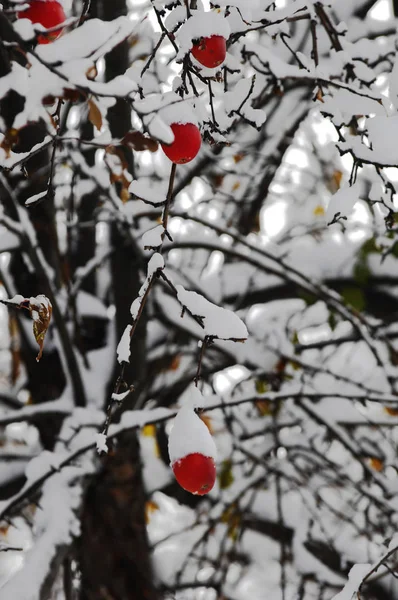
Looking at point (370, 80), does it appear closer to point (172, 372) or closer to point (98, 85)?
point (98, 85)

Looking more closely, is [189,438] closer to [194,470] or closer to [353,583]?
[194,470]

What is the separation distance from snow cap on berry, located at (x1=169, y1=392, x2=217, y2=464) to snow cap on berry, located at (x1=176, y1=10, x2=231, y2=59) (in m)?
0.61

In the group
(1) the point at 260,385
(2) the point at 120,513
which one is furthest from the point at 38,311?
(2) the point at 120,513

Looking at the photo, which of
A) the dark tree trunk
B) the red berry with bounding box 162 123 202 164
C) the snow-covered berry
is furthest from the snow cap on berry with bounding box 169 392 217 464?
the dark tree trunk

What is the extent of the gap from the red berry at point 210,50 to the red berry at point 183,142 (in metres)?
0.11

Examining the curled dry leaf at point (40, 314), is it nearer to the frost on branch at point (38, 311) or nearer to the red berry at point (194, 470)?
the frost on branch at point (38, 311)

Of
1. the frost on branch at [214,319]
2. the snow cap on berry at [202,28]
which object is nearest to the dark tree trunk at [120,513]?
the frost on branch at [214,319]

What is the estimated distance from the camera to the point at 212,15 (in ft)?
3.08

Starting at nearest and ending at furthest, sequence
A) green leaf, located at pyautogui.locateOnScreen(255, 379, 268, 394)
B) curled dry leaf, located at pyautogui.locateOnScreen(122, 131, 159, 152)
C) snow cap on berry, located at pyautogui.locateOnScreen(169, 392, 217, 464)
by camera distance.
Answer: curled dry leaf, located at pyautogui.locateOnScreen(122, 131, 159, 152)
snow cap on berry, located at pyautogui.locateOnScreen(169, 392, 217, 464)
green leaf, located at pyautogui.locateOnScreen(255, 379, 268, 394)

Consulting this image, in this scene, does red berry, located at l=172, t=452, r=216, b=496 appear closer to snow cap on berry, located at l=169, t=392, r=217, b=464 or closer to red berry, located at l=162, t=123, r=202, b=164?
snow cap on berry, located at l=169, t=392, r=217, b=464

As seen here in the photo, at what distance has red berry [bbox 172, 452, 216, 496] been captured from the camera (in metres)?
1.01

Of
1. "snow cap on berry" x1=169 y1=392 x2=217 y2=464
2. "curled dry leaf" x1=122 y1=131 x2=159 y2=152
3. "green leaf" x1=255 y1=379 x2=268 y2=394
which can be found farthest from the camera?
"green leaf" x1=255 y1=379 x2=268 y2=394

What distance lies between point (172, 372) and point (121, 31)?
10.7 feet

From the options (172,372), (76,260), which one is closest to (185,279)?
(76,260)
